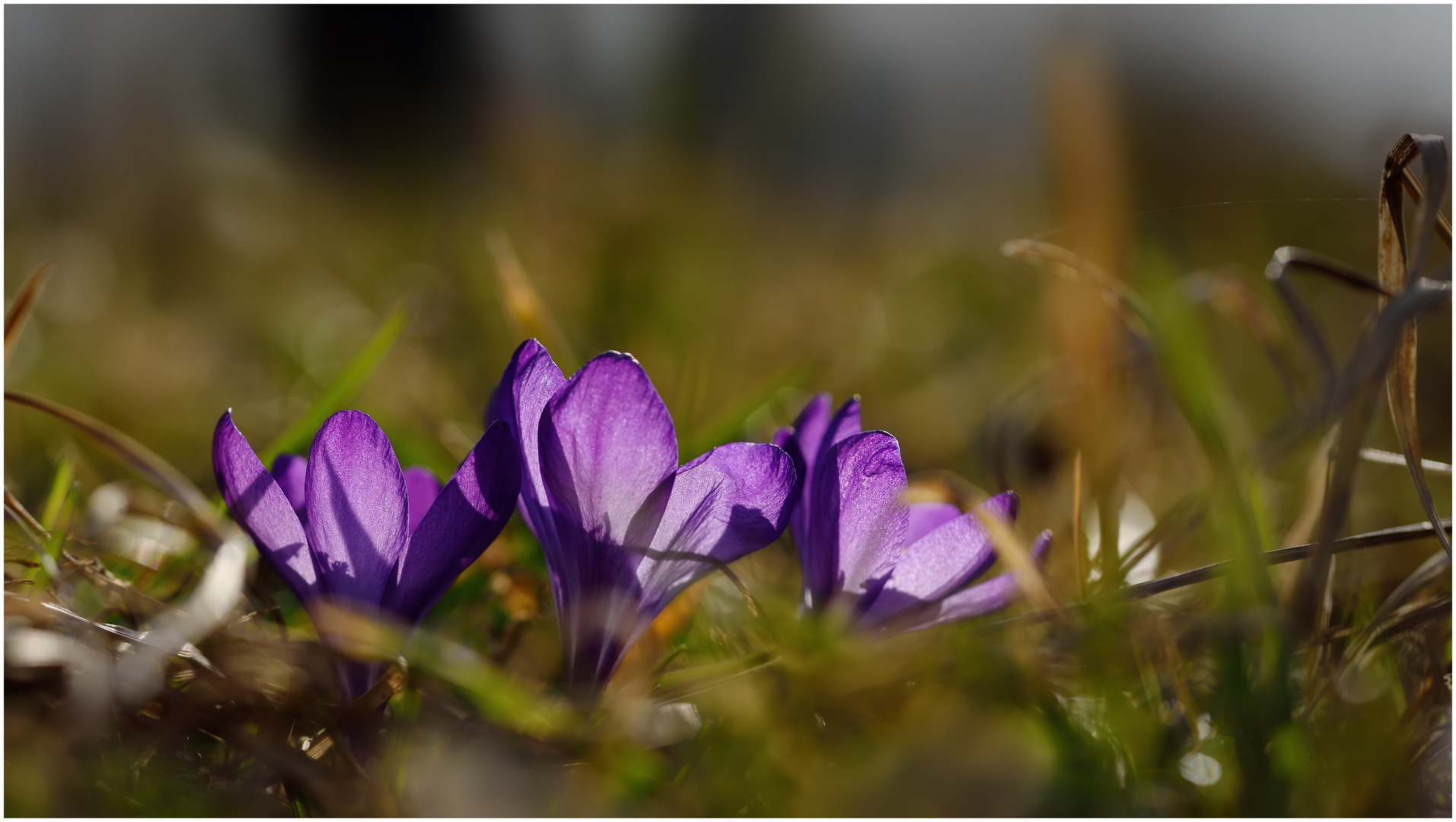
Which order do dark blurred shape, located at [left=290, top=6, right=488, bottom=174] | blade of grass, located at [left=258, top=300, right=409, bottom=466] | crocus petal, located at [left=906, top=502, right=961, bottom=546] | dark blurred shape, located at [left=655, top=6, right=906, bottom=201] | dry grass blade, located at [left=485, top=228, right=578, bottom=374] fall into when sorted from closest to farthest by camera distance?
crocus petal, located at [left=906, top=502, right=961, bottom=546]
blade of grass, located at [left=258, top=300, right=409, bottom=466]
dry grass blade, located at [left=485, top=228, right=578, bottom=374]
dark blurred shape, located at [left=655, top=6, right=906, bottom=201]
dark blurred shape, located at [left=290, top=6, right=488, bottom=174]

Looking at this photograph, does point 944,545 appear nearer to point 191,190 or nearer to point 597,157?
point 597,157

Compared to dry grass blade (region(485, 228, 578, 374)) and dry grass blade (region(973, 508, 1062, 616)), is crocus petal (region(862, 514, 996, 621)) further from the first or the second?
dry grass blade (region(485, 228, 578, 374))

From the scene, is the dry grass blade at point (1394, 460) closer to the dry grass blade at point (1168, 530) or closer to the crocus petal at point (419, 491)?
the dry grass blade at point (1168, 530)

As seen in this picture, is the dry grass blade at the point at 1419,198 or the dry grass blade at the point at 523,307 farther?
the dry grass blade at the point at 523,307

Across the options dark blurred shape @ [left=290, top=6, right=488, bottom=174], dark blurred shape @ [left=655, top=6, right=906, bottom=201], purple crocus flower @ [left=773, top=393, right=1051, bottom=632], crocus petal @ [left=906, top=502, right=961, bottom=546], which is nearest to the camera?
purple crocus flower @ [left=773, top=393, right=1051, bottom=632]

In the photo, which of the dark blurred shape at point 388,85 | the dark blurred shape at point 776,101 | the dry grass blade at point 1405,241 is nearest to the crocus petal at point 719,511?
the dry grass blade at point 1405,241

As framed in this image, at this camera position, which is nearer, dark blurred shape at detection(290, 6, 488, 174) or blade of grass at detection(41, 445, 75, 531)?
blade of grass at detection(41, 445, 75, 531)

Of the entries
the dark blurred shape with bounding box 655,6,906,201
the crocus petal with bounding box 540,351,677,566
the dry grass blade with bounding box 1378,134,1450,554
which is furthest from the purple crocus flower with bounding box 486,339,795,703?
the dark blurred shape with bounding box 655,6,906,201

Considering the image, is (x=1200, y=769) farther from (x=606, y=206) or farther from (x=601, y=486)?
(x=606, y=206)

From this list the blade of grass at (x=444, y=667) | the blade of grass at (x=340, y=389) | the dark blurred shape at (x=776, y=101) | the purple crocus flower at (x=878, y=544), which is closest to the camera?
the blade of grass at (x=444, y=667)
